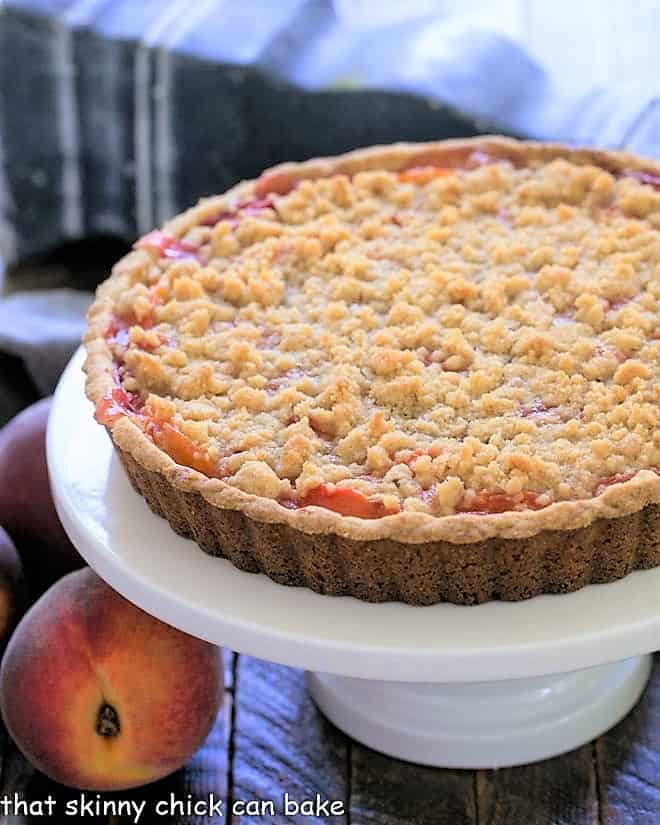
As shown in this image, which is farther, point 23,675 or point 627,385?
point 23,675

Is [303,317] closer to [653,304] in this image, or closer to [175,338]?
[175,338]

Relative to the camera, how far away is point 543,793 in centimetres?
183

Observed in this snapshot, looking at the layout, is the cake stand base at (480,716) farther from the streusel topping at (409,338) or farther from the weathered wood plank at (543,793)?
the streusel topping at (409,338)

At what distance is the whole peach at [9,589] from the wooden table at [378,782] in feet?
0.59

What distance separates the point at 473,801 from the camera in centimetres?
182

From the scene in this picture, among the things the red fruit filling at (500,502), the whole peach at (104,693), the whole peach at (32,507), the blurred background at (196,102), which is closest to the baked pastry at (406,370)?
the red fruit filling at (500,502)

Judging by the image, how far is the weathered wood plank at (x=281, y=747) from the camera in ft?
6.04

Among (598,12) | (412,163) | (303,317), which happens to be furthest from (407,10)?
(303,317)

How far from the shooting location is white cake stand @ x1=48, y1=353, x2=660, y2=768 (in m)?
1.53

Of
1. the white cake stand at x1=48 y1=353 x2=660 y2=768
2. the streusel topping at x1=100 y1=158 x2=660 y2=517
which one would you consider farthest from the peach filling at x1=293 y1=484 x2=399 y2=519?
the white cake stand at x1=48 y1=353 x2=660 y2=768

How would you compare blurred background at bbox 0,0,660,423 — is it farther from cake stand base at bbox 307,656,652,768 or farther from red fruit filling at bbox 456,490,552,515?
red fruit filling at bbox 456,490,552,515

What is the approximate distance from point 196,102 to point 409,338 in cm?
123

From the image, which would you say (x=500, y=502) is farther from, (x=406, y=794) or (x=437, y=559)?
(x=406, y=794)

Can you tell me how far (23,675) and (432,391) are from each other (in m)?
0.67
